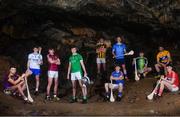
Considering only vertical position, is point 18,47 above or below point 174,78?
above

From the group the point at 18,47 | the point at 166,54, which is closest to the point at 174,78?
Answer: the point at 166,54

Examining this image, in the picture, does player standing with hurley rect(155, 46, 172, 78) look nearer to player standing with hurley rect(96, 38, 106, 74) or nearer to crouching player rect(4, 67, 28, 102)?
player standing with hurley rect(96, 38, 106, 74)

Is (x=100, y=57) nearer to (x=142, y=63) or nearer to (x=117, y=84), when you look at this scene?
(x=142, y=63)

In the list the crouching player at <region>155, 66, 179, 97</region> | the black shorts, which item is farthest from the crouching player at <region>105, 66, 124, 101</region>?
the crouching player at <region>155, 66, 179, 97</region>

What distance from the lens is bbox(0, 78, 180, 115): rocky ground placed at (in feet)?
42.5

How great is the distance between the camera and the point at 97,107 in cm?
1352

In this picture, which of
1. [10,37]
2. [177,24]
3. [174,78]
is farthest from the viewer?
[10,37]

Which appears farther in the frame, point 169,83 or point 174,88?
point 174,88

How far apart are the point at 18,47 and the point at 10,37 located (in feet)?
2.13

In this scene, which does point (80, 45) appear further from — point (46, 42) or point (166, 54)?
point (166, 54)

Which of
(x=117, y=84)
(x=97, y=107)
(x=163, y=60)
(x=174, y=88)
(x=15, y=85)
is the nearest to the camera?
(x=97, y=107)

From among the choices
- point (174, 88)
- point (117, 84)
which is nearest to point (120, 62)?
point (117, 84)

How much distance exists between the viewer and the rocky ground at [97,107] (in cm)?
1296

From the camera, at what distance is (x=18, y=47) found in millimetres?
18016
